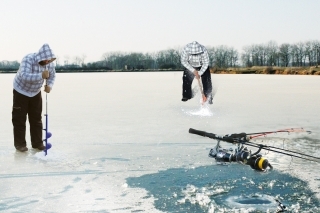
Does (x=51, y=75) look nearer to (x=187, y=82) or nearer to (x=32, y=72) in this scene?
(x=32, y=72)

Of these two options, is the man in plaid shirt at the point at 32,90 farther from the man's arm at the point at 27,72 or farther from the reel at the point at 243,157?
the reel at the point at 243,157

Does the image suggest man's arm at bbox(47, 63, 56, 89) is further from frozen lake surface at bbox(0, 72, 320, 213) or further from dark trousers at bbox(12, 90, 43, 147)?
frozen lake surface at bbox(0, 72, 320, 213)

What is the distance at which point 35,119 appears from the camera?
6.29 m

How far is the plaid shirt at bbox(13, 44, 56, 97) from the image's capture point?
19.0ft

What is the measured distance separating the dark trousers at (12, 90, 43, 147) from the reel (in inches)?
109

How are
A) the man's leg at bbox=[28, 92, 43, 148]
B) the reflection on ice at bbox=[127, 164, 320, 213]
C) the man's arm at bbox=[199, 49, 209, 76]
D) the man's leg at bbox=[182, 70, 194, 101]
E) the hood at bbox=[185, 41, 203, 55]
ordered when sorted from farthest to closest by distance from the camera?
the man's leg at bbox=[182, 70, 194, 101], the man's arm at bbox=[199, 49, 209, 76], the hood at bbox=[185, 41, 203, 55], the man's leg at bbox=[28, 92, 43, 148], the reflection on ice at bbox=[127, 164, 320, 213]

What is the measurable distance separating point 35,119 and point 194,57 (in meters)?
5.13

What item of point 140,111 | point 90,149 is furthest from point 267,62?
point 90,149

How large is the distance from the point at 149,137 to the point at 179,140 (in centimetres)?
59

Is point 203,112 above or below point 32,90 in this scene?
below

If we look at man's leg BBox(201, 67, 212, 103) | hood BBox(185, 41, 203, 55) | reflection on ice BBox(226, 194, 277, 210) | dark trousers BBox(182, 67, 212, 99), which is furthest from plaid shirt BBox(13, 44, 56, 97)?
man's leg BBox(201, 67, 212, 103)

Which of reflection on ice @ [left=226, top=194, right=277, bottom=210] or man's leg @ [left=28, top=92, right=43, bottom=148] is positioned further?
man's leg @ [left=28, top=92, right=43, bottom=148]

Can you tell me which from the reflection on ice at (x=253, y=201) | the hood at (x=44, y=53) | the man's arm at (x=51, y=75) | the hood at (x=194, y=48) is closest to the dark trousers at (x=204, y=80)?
the hood at (x=194, y=48)

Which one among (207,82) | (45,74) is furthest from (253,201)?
(207,82)
